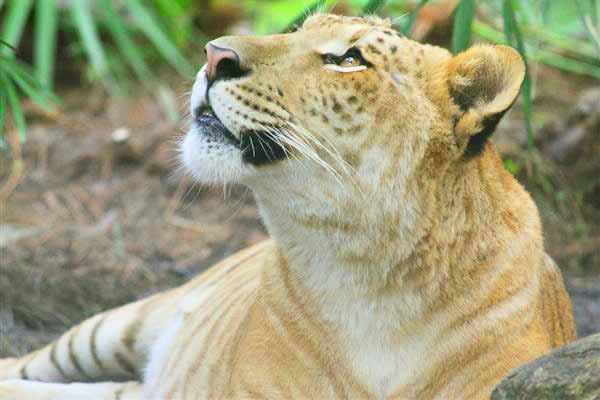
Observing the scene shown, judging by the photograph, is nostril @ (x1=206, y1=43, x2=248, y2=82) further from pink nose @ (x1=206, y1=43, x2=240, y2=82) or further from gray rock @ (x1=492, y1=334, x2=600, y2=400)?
gray rock @ (x1=492, y1=334, x2=600, y2=400)

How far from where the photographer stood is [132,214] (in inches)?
256

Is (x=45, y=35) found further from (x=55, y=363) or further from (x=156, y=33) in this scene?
(x=55, y=363)

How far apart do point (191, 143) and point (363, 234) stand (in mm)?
599

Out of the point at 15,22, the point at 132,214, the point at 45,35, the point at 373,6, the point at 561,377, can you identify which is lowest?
the point at 132,214

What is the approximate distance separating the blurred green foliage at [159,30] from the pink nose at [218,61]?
3166mm

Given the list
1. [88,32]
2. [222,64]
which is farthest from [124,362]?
[88,32]

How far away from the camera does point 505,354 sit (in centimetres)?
318

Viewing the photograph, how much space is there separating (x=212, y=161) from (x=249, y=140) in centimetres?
14

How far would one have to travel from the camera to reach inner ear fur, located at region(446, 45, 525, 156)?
3133 mm

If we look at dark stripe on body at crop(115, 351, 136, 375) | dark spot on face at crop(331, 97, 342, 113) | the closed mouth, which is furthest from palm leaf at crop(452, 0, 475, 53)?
dark stripe on body at crop(115, 351, 136, 375)

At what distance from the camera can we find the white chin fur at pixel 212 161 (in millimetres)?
3113

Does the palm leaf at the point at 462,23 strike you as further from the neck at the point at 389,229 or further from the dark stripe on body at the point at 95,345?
the dark stripe on body at the point at 95,345

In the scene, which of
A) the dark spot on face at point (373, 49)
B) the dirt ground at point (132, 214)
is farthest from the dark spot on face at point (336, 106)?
the dirt ground at point (132, 214)

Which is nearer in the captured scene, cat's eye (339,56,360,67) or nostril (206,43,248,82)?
nostril (206,43,248,82)
